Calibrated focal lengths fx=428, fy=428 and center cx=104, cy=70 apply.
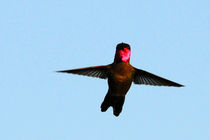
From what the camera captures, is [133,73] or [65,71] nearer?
[65,71]

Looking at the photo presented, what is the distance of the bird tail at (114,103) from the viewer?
13801mm

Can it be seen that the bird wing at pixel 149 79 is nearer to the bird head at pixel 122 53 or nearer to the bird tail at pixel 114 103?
the bird head at pixel 122 53

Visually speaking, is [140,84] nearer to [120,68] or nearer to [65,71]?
[120,68]

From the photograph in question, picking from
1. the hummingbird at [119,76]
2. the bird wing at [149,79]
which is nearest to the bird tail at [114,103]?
the hummingbird at [119,76]

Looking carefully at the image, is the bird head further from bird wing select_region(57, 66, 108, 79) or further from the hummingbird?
bird wing select_region(57, 66, 108, 79)

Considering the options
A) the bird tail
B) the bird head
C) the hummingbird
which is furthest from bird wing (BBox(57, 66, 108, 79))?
the bird tail

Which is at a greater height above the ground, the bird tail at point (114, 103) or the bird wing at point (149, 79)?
the bird wing at point (149, 79)

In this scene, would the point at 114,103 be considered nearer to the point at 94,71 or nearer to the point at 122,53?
the point at 94,71

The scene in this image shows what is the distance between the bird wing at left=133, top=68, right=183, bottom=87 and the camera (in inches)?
533

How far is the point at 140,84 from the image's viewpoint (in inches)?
569

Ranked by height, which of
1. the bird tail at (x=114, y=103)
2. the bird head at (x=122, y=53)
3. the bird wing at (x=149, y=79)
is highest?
the bird head at (x=122, y=53)

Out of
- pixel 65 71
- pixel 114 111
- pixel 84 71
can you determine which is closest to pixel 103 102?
pixel 114 111

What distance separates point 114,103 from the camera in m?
14.0

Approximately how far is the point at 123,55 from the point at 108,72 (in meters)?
0.77
